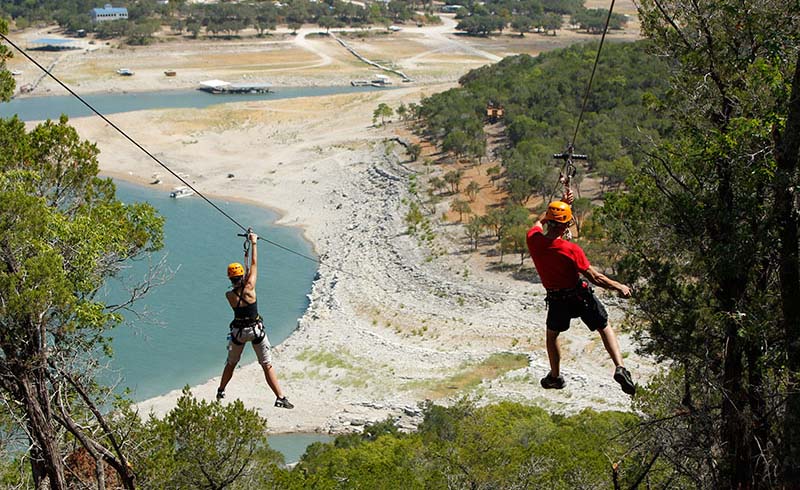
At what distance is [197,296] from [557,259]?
31.3 m

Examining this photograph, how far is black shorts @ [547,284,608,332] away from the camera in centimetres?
862

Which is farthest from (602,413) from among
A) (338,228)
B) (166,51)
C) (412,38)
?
(412,38)

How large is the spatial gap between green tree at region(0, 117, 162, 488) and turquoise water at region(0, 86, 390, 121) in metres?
65.5

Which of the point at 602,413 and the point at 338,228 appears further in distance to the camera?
the point at 338,228

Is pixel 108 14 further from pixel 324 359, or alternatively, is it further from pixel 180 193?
pixel 324 359

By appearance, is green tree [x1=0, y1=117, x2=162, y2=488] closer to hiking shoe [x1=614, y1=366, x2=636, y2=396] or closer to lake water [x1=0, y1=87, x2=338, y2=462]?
hiking shoe [x1=614, y1=366, x2=636, y2=396]

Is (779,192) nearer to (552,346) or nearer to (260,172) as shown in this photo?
(552,346)

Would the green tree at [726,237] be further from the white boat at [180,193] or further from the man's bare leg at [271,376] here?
the white boat at [180,193]

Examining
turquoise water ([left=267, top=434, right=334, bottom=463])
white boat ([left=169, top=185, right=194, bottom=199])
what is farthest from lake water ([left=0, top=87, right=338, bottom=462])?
white boat ([left=169, top=185, right=194, bottom=199])

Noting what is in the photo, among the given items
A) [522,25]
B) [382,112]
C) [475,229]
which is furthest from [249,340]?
[522,25]

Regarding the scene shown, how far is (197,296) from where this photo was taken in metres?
38.0

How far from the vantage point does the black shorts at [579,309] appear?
8.62 meters

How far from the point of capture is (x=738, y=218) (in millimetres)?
9938

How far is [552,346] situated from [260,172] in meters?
53.7
